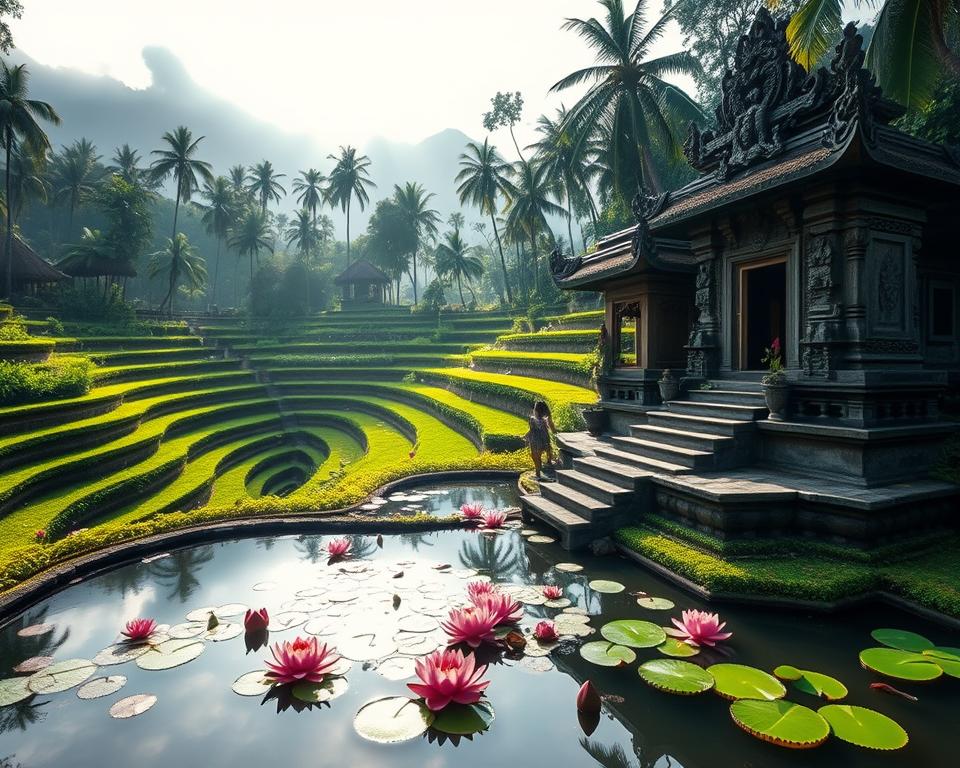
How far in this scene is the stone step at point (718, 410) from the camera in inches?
302

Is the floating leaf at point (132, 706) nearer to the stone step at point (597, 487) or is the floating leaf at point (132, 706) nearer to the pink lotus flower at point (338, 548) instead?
the pink lotus flower at point (338, 548)

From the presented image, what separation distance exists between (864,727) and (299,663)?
393 cm

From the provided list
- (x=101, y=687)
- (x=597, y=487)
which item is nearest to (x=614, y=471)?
(x=597, y=487)

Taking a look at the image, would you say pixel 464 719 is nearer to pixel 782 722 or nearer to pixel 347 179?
pixel 782 722

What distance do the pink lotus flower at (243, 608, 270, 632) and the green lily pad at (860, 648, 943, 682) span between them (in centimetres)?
517

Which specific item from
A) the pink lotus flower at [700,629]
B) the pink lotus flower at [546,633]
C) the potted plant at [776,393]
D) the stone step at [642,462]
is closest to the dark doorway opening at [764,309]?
the potted plant at [776,393]

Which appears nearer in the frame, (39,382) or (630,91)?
(39,382)

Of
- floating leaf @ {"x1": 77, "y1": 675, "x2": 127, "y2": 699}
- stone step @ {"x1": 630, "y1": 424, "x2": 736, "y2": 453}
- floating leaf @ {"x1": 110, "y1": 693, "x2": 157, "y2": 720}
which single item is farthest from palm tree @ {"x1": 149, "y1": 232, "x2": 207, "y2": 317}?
floating leaf @ {"x1": 110, "y1": 693, "x2": 157, "y2": 720}

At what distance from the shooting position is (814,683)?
3.95 m

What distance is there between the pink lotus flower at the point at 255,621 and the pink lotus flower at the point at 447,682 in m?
1.95

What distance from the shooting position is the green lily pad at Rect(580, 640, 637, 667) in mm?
4395

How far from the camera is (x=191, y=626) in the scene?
5109 mm

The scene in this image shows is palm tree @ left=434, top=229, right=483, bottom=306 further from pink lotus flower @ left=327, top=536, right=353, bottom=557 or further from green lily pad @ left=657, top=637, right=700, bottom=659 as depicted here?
green lily pad @ left=657, top=637, right=700, bottom=659

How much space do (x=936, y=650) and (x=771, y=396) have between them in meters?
3.60
